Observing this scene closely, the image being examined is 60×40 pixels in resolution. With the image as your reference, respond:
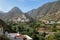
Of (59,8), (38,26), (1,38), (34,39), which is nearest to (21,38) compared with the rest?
(34,39)

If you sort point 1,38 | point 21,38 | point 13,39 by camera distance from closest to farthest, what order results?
point 1,38, point 13,39, point 21,38

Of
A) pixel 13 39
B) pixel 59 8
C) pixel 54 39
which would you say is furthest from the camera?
pixel 59 8

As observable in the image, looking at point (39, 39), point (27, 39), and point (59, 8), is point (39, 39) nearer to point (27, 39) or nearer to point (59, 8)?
point (27, 39)

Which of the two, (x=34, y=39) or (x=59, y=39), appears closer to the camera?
(x=59, y=39)

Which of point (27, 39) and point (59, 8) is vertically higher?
point (59, 8)

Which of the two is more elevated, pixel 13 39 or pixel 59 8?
pixel 59 8

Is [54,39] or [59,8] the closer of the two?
[54,39]

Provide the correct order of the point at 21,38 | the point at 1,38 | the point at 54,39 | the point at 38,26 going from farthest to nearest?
the point at 38,26 → the point at 54,39 → the point at 21,38 → the point at 1,38

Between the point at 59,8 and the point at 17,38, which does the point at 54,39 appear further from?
the point at 59,8

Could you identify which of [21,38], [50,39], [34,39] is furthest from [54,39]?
[21,38]
